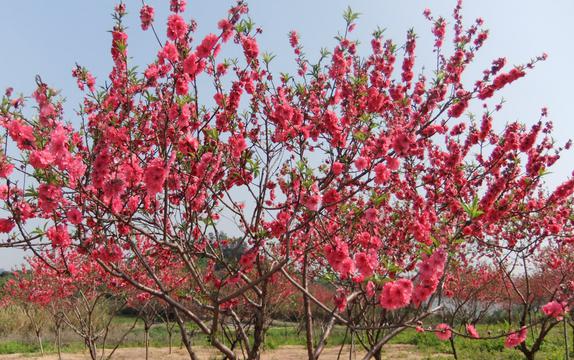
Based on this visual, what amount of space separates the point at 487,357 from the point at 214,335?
939 centimetres

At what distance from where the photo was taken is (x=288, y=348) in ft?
49.1

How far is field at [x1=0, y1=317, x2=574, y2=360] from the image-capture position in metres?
11.6

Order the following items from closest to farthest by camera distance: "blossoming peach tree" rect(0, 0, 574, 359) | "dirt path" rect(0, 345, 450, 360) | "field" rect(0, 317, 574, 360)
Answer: "blossoming peach tree" rect(0, 0, 574, 359), "field" rect(0, 317, 574, 360), "dirt path" rect(0, 345, 450, 360)

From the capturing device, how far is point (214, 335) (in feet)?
11.1

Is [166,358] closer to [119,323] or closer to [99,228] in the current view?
[119,323]

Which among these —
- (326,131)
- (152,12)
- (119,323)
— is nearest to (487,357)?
(326,131)

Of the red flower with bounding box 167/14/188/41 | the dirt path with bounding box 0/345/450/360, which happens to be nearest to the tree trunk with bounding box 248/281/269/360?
the red flower with bounding box 167/14/188/41

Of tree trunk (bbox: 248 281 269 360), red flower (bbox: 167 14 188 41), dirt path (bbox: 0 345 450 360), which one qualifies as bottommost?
dirt path (bbox: 0 345 450 360)

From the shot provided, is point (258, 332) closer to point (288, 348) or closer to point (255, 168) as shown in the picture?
point (255, 168)

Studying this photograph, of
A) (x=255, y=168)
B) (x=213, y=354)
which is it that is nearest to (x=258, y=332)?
(x=255, y=168)

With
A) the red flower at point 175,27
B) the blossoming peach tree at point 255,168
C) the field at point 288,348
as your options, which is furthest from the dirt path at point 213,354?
the red flower at point 175,27

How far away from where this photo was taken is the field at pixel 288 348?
11.6 m

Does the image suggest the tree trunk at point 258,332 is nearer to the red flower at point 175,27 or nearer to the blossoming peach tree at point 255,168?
the blossoming peach tree at point 255,168

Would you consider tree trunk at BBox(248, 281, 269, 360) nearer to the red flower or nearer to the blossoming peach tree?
the blossoming peach tree
